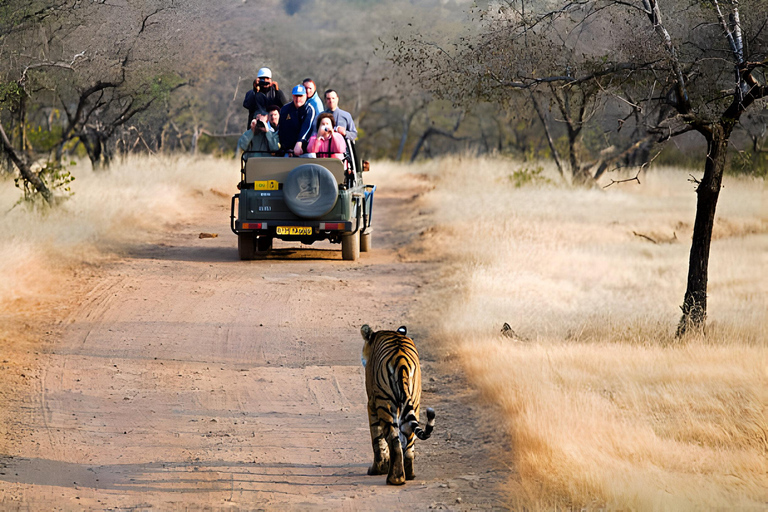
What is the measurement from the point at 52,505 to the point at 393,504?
1.67 m

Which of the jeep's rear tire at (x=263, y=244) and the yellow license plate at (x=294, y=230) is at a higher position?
the yellow license plate at (x=294, y=230)

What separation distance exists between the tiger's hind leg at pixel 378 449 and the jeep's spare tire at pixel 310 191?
7126 mm

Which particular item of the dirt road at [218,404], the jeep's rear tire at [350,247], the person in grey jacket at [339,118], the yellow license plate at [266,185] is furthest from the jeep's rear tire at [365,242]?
the dirt road at [218,404]

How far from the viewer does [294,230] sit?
39.2 ft

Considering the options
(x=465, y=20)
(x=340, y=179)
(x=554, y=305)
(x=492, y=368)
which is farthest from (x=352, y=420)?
(x=340, y=179)

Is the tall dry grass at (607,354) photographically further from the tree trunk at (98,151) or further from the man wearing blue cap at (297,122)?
the tree trunk at (98,151)

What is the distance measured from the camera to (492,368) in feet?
22.4

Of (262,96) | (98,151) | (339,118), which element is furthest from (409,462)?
(98,151)

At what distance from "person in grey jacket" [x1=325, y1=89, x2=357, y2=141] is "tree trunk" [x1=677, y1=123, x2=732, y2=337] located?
18.1ft

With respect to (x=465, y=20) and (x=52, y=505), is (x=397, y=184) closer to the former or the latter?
(x=465, y=20)

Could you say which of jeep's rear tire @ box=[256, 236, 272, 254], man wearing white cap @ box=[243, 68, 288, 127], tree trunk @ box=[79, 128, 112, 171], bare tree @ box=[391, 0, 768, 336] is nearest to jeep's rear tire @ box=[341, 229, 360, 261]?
jeep's rear tire @ box=[256, 236, 272, 254]

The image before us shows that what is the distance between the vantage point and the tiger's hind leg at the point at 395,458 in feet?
15.1

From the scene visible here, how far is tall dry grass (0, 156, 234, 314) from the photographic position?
32.0ft

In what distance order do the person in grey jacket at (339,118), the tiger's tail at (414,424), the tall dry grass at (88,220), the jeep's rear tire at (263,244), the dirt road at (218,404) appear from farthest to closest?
the jeep's rear tire at (263,244) < the person in grey jacket at (339,118) < the tall dry grass at (88,220) < the dirt road at (218,404) < the tiger's tail at (414,424)
